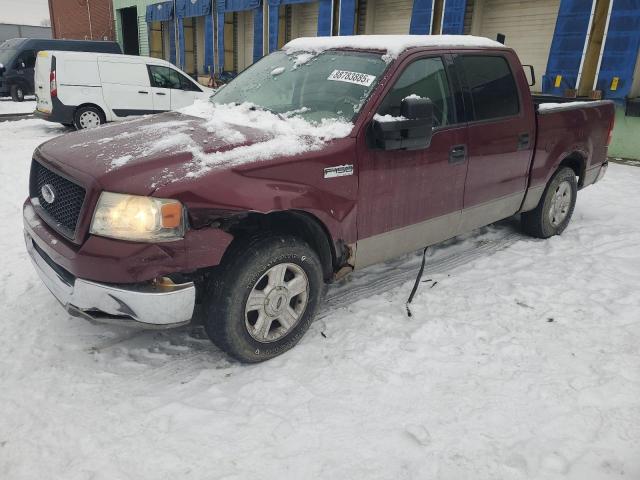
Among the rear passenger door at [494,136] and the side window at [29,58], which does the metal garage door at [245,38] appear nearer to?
the side window at [29,58]

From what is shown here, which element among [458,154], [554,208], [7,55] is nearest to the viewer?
[458,154]

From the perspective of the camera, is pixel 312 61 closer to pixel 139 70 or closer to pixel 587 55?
pixel 587 55

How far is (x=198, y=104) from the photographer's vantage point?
4043mm

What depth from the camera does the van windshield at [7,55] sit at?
56.7ft

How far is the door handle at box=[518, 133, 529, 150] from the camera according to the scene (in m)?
4.41

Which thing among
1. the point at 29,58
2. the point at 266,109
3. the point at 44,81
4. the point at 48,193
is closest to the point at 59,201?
the point at 48,193

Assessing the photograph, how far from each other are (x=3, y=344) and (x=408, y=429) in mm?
2581

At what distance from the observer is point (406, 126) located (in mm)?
3080

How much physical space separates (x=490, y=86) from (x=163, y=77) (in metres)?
9.35

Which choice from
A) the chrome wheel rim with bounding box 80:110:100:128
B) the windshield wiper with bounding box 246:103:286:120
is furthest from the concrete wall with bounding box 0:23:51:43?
the windshield wiper with bounding box 246:103:286:120

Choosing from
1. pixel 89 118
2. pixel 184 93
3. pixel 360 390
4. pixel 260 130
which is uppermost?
pixel 260 130

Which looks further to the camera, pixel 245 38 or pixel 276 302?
pixel 245 38

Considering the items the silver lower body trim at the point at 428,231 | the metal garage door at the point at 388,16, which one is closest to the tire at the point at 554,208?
the silver lower body trim at the point at 428,231

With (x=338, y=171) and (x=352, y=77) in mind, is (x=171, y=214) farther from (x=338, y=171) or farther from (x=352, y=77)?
(x=352, y=77)
